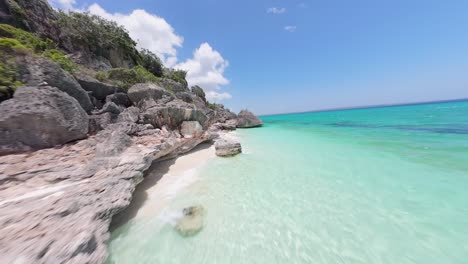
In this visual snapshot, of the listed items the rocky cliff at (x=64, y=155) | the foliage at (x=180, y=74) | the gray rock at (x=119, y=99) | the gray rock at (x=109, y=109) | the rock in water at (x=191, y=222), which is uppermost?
the foliage at (x=180, y=74)

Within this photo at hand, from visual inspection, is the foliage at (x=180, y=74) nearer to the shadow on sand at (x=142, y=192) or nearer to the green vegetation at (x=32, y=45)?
the green vegetation at (x=32, y=45)

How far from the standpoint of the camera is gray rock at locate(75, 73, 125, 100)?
9047mm

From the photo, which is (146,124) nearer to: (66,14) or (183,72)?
(66,14)

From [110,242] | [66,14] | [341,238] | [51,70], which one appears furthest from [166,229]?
[66,14]

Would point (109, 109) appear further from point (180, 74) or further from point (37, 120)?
point (180, 74)

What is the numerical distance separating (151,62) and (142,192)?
29652 mm

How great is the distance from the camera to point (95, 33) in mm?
19500

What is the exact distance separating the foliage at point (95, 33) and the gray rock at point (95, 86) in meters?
14.1

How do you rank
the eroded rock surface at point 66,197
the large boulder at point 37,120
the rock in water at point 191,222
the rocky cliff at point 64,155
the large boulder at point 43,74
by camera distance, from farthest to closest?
1. the large boulder at point 43,74
2. the large boulder at point 37,120
3. the rock in water at point 191,222
4. the rocky cliff at point 64,155
5. the eroded rock surface at point 66,197

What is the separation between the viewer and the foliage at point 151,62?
90.3 ft

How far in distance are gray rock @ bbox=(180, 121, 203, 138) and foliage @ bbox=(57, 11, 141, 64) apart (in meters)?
19.2

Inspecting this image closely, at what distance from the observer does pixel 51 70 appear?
6.43m

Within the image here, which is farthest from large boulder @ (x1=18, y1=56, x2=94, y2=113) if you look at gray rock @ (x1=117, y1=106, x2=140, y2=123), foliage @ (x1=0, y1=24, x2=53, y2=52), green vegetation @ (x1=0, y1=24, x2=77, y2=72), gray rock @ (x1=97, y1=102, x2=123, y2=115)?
foliage @ (x1=0, y1=24, x2=53, y2=52)

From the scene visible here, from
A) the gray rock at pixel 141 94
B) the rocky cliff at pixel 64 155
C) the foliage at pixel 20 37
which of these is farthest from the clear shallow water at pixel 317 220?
the foliage at pixel 20 37
